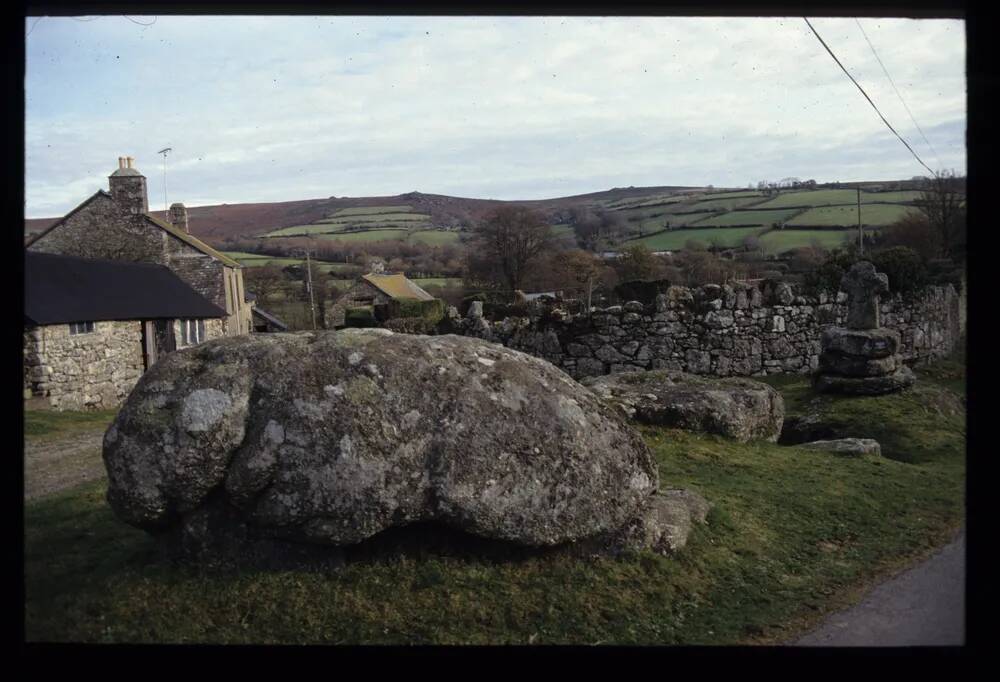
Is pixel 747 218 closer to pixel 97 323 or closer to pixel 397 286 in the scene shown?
pixel 397 286

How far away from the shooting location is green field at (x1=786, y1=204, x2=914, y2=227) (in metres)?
24.1

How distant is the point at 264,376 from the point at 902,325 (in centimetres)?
1939

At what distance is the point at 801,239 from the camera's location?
23641 mm

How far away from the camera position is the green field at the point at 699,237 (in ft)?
73.2

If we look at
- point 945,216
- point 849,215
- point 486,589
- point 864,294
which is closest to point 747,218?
point 849,215

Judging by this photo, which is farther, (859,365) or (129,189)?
(859,365)

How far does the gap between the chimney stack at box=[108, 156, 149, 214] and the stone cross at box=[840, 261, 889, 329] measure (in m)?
14.1

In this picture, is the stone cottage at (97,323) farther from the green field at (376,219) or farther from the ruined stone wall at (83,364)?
the green field at (376,219)

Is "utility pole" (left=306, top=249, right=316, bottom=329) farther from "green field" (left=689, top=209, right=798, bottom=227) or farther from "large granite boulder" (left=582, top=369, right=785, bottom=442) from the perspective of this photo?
"green field" (left=689, top=209, right=798, bottom=227)

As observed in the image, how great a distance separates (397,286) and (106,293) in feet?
19.7

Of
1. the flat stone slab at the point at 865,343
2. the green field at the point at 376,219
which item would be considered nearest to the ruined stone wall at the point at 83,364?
the green field at the point at 376,219

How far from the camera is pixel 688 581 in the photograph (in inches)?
239

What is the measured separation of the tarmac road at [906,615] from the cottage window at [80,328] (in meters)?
14.5

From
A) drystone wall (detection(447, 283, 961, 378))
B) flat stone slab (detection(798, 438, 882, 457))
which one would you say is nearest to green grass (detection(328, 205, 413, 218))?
drystone wall (detection(447, 283, 961, 378))
